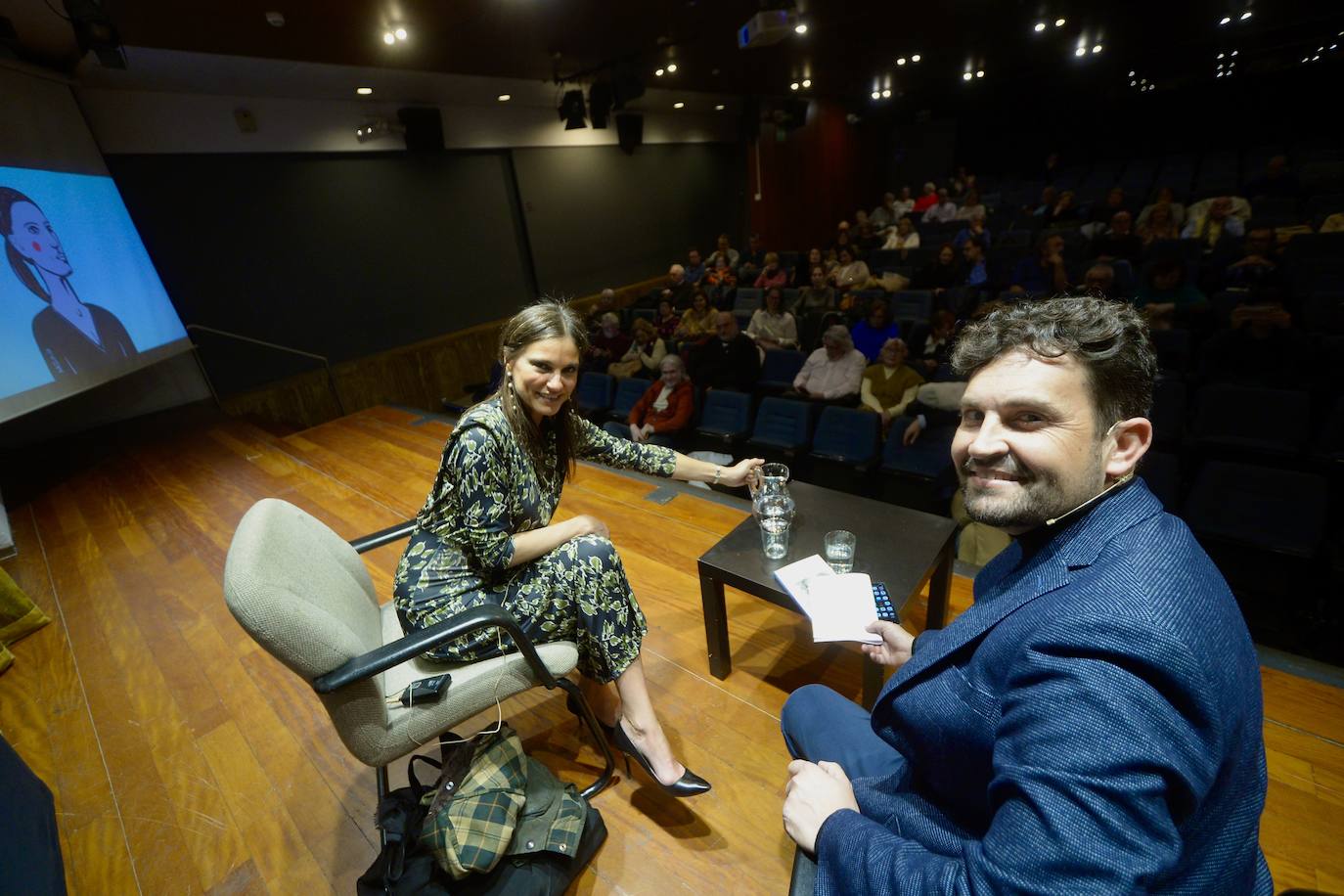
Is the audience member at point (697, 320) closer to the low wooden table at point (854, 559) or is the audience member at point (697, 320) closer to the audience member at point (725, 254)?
the audience member at point (725, 254)

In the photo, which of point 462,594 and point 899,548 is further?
point 899,548

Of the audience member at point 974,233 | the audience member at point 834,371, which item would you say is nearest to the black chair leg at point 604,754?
the audience member at point 834,371

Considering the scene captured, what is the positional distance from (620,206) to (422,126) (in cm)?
351

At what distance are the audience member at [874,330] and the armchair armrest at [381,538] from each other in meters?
3.74

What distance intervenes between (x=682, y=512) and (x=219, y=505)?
114 inches

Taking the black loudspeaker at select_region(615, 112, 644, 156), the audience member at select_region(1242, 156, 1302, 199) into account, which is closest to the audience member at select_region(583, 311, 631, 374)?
the black loudspeaker at select_region(615, 112, 644, 156)

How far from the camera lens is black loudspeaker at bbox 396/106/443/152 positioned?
20.5 ft

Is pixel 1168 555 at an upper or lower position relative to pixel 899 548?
upper

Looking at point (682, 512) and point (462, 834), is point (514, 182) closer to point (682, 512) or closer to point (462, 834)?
point (682, 512)

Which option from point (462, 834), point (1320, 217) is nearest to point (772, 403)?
point (462, 834)

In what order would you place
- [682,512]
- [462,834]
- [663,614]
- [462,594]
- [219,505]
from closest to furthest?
[462,834]
[462,594]
[663,614]
[682,512]
[219,505]

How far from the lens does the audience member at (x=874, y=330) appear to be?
4406 mm

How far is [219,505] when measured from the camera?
3.39 m

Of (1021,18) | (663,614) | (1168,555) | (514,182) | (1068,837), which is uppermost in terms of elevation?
(1021,18)
